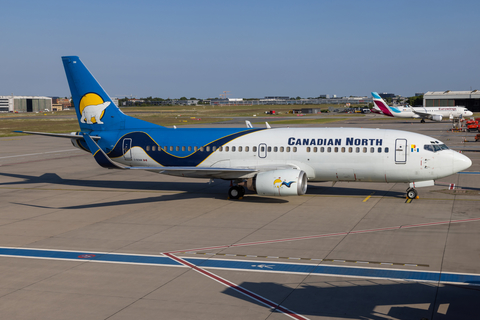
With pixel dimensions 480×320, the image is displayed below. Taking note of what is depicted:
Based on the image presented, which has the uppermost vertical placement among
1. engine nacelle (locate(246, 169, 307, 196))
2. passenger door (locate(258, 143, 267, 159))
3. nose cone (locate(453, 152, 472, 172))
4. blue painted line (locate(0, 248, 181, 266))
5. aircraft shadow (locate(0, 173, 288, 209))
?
passenger door (locate(258, 143, 267, 159))

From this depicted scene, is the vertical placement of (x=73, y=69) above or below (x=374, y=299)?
above

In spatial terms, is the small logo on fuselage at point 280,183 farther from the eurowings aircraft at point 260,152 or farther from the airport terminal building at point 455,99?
the airport terminal building at point 455,99

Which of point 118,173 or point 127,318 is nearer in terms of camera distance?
point 127,318

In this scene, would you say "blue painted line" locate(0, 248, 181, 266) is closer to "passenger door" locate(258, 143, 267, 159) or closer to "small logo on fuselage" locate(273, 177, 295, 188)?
"small logo on fuselage" locate(273, 177, 295, 188)

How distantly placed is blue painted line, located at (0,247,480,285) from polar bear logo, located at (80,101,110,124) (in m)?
15.6

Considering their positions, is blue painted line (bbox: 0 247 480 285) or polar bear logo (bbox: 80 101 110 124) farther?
polar bear logo (bbox: 80 101 110 124)

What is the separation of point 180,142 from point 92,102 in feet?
25.0

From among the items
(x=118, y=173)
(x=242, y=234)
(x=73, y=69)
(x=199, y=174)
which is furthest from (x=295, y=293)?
(x=118, y=173)

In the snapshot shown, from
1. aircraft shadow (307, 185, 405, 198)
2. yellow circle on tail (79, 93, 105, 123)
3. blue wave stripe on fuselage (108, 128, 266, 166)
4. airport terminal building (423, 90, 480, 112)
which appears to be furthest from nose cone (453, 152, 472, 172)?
airport terminal building (423, 90, 480, 112)

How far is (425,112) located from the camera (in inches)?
4601

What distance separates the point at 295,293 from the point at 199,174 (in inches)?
651

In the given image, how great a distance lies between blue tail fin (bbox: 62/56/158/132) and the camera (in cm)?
3359

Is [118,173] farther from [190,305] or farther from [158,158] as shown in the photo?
[190,305]

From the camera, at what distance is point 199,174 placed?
30.4m
